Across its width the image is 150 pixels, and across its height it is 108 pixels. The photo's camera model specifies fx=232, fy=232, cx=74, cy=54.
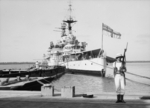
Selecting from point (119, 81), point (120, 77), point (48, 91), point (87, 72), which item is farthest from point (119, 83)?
point (87, 72)

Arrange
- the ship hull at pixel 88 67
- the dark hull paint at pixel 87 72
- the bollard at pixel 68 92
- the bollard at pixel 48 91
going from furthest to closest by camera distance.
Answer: the ship hull at pixel 88 67, the dark hull paint at pixel 87 72, the bollard at pixel 48 91, the bollard at pixel 68 92

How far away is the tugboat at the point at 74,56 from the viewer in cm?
5167

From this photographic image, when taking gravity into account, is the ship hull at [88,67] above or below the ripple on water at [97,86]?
above

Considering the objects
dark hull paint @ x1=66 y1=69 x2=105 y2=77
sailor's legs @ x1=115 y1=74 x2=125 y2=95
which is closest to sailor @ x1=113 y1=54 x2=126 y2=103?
sailor's legs @ x1=115 y1=74 x2=125 y2=95

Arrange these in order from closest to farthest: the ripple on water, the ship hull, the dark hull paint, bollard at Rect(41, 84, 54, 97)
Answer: bollard at Rect(41, 84, 54, 97) → the ripple on water → the dark hull paint → the ship hull

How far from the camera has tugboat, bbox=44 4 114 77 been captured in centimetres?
5167

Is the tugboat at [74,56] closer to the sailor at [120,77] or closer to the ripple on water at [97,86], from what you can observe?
the ripple on water at [97,86]

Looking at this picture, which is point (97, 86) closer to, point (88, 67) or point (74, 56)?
point (88, 67)

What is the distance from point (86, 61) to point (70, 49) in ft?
41.4

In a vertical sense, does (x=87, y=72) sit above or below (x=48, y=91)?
below

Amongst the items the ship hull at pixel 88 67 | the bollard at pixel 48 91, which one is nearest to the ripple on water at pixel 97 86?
the ship hull at pixel 88 67

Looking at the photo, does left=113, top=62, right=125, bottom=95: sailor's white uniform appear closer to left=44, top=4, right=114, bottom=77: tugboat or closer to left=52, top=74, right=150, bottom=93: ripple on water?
left=52, top=74, right=150, bottom=93: ripple on water

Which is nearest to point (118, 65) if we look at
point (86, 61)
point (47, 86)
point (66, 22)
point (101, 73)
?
point (47, 86)

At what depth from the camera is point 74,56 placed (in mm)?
63750
